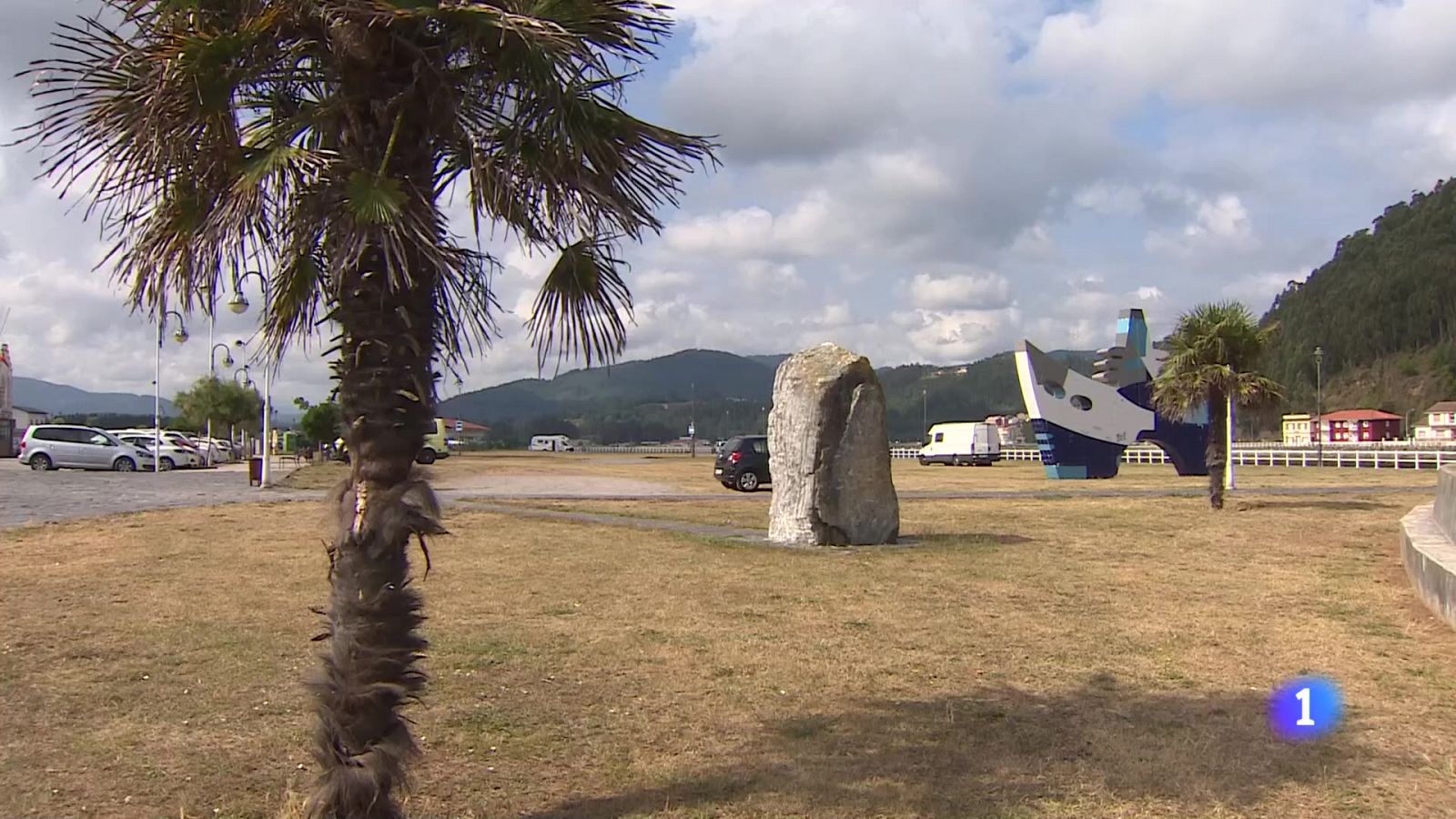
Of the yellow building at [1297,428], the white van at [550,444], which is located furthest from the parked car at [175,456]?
the yellow building at [1297,428]

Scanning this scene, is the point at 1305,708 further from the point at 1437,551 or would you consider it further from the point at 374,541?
the point at 374,541

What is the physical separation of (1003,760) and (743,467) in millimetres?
23651

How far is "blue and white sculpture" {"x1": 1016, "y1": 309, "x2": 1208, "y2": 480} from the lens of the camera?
1430 inches

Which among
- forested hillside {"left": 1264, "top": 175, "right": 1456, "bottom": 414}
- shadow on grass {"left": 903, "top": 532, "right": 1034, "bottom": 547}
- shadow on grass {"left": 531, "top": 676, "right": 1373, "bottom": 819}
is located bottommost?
shadow on grass {"left": 531, "top": 676, "right": 1373, "bottom": 819}

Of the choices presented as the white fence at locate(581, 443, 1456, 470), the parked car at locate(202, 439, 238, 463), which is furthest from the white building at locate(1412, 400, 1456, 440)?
the parked car at locate(202, 439, 238, 463)

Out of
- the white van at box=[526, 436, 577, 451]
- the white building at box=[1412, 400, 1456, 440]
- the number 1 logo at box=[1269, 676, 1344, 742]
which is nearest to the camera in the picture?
the number 1 logo at box=[1269, 676, 1344, 742]

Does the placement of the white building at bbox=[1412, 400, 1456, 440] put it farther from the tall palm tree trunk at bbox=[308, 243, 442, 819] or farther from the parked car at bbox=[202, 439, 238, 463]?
the tall palm tree trunk at bbox=[308, 243, 442, 819]

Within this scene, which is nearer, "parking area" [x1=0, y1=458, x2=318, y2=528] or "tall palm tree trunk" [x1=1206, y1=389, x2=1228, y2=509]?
"parking area" [x1=0, y1=458, x2=318, y2=528]

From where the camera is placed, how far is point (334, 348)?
4148 mm

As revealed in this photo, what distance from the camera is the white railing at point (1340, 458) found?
4400cm

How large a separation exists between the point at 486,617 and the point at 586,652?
1.58 m

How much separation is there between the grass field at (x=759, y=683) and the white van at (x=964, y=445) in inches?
1628

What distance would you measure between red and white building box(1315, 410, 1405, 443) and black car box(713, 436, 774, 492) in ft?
289

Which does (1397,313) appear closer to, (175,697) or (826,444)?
(826,444)
